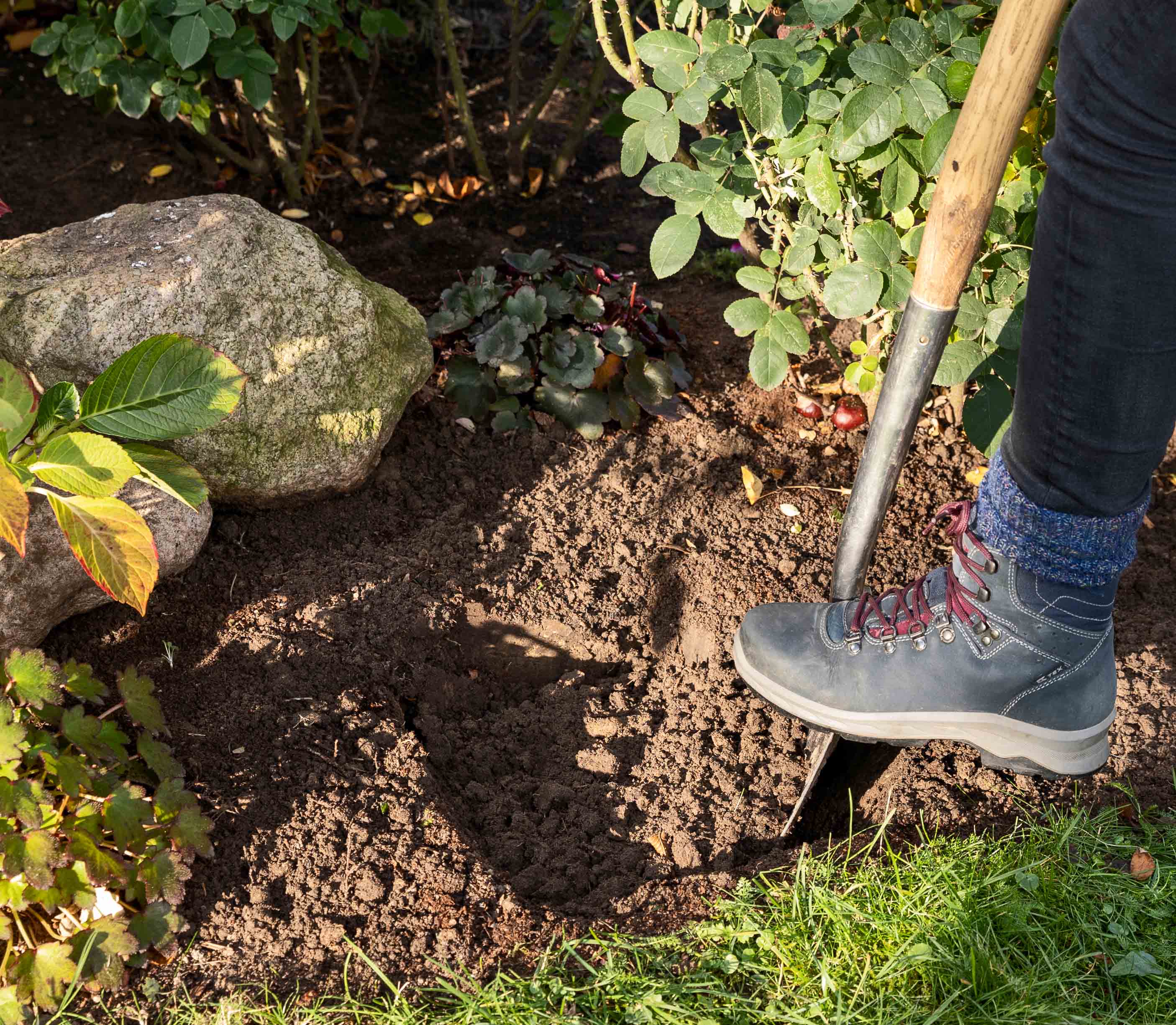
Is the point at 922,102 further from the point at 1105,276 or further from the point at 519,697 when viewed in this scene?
the point at 519,697

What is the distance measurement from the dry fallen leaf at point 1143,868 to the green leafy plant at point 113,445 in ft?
5.59

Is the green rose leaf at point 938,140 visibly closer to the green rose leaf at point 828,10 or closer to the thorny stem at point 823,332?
the green rose leaf at point 828,10

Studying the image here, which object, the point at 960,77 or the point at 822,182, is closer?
the point at 960,77

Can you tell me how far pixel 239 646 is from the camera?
206 centimetres

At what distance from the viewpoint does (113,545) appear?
65.1 inches

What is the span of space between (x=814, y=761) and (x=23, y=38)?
12.3 ft

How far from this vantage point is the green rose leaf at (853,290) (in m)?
2.00

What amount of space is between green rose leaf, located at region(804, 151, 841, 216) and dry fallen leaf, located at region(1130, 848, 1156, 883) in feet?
4.37

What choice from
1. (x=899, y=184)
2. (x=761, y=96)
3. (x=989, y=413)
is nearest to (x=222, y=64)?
(x=761, y=96)

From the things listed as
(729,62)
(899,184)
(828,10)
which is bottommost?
(899,184)

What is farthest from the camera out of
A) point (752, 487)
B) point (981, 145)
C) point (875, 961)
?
point (752, 487)

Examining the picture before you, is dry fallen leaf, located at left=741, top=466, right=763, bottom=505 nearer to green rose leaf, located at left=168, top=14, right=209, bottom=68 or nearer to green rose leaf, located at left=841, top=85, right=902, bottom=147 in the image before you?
green rose leaf, located at left=841, top=85, right=902, bottom=147

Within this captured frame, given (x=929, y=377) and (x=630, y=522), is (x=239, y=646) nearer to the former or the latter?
(x=630, y=522)

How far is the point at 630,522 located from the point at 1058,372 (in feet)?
3.71
